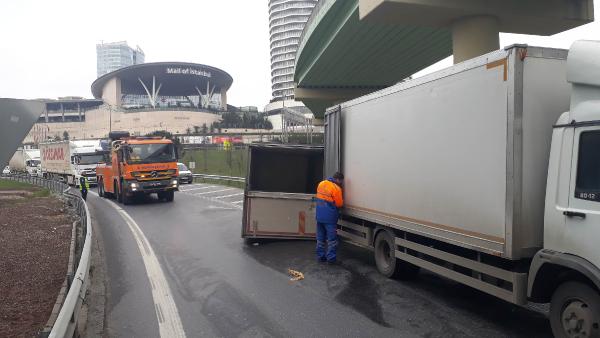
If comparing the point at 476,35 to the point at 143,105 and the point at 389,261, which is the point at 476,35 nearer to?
the point at 389,261

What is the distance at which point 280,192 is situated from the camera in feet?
34.7

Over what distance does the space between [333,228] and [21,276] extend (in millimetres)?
5215

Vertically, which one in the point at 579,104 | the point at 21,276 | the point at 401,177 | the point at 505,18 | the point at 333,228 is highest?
the point at 505,18

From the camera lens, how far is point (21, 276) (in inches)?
314

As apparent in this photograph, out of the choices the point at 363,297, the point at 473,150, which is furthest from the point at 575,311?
the point at 363,297

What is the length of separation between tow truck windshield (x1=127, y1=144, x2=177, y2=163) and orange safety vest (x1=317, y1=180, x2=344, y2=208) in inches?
512

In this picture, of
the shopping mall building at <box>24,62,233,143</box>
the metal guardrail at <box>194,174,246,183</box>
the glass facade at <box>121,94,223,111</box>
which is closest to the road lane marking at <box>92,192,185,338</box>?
the metal guardrail at <box>194,174,246,183</box>

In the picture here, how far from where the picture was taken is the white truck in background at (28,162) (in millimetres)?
50263

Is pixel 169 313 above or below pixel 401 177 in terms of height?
below

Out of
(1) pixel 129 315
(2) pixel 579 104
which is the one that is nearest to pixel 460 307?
(2) pixel 579 104

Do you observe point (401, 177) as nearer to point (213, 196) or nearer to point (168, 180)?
point (168, 180)

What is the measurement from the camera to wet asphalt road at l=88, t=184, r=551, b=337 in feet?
17.2

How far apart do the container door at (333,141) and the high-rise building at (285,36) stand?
430 feet

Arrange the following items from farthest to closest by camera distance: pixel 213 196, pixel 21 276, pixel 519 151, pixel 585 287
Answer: pixel 213 196 < pixel 21 276 < pixel 519 151 < pixel 585 287
